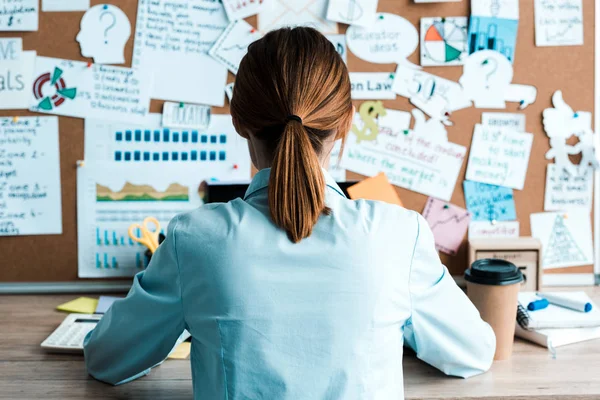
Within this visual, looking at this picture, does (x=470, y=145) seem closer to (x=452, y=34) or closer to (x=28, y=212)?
(x=452, y=34)

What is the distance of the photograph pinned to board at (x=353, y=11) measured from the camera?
158 cm

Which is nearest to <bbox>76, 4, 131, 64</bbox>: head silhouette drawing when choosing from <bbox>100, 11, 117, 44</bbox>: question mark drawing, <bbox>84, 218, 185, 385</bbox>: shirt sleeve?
<bbox>100, 11, 117, 44</bbox>: question mark drawing

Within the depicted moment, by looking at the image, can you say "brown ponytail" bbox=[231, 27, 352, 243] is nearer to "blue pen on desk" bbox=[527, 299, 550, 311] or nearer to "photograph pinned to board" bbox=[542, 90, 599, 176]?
"blue pen on desk" bbox=[527, 299, 550, 311]

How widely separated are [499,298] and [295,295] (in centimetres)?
52

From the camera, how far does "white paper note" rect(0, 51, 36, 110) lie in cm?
161

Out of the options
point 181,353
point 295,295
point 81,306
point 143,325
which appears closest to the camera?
point 295,295

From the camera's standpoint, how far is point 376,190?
161 cm

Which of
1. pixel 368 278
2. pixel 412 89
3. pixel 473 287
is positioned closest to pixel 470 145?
pixel 412 89

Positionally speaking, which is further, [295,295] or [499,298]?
[499,298]

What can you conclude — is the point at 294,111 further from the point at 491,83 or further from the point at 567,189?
the point at 567,189

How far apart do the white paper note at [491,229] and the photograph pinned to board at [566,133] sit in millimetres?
183

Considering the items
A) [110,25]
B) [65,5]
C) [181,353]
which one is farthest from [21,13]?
[181,353]

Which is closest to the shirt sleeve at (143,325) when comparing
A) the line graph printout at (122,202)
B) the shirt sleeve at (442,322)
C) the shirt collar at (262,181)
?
the shirt collar at (262,181)

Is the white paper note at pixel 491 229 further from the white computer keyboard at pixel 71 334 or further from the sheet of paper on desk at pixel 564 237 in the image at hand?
the white computer keyboard at pixel 71 334
